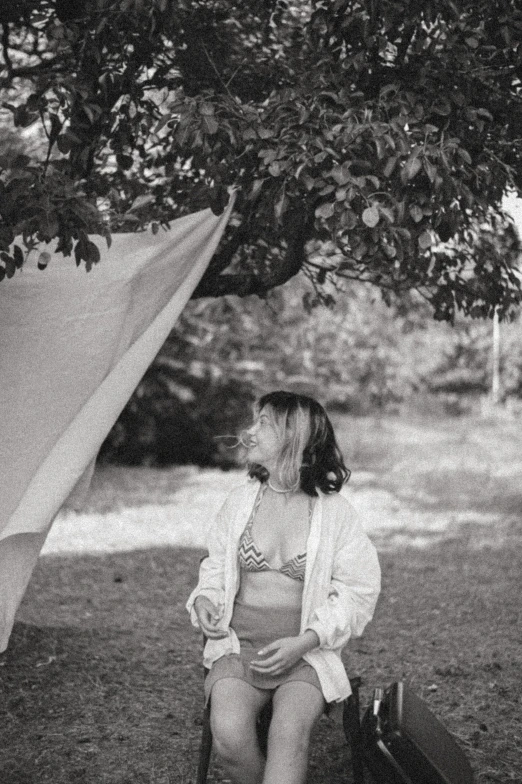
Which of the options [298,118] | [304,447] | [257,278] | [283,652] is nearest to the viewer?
[283,652]

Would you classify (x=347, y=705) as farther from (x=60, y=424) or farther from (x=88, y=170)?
(x=88, y=170)

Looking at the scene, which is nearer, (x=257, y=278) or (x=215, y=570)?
(x=215, y=570)

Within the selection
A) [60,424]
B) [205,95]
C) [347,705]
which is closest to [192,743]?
[347,705]

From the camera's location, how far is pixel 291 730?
2771mm

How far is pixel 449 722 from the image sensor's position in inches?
163

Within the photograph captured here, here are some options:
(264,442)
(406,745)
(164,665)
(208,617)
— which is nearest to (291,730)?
(406,745)

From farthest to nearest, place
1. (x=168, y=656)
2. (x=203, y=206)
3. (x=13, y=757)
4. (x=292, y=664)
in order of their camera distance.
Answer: (x=168, y=656) < (x=203, y=206) < (x=13, y=757) < (x=292, y=664)

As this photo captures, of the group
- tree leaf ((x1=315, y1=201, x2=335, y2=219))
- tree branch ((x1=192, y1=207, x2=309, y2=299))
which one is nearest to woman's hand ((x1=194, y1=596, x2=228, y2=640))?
tree leaf ((x1=315, y1=201, x2=335, y2=219))

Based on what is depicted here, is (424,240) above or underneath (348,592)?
above

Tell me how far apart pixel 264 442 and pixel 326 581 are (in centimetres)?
49

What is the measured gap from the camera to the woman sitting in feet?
9.23

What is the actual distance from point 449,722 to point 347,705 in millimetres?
1316

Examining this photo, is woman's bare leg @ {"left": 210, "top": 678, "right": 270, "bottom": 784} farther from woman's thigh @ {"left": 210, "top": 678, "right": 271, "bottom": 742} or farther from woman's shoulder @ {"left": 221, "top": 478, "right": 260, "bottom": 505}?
→ woman's shoulder @ {"left": 221, "top": 478, "right": 260, "bottom": 505}

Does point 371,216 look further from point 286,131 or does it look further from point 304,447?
point 304,447
